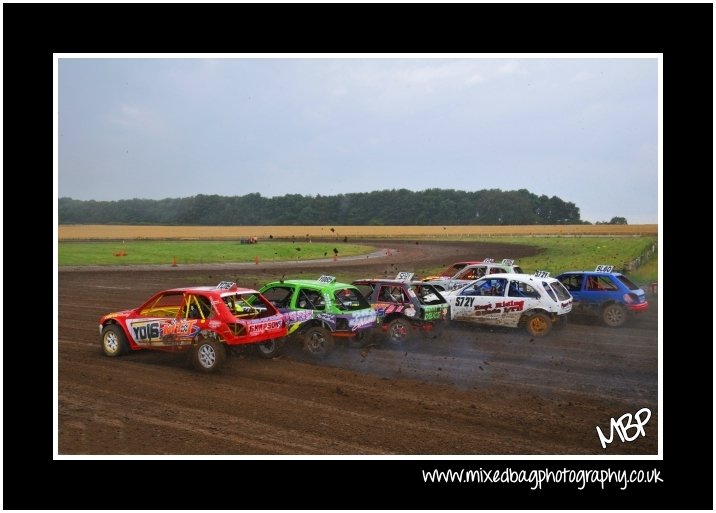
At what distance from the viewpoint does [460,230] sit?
258 feet

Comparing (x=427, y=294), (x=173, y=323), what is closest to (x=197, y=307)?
(x=173, y=323)

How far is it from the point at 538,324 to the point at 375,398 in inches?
241

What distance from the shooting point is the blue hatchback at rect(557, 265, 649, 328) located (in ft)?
48.6

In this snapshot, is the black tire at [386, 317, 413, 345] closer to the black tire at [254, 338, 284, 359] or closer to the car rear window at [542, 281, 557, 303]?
the black tire at [254, 338, 284, 359]

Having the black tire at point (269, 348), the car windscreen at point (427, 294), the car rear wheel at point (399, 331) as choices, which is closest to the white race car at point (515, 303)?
the car windscreen at point (427, 294)

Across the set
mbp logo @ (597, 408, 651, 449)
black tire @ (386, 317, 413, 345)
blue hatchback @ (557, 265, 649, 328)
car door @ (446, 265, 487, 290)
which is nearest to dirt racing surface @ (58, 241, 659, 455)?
mbp logo @ (597, 408, 651, 449)

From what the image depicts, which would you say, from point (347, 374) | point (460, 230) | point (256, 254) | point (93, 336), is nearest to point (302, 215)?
point (256, 254)

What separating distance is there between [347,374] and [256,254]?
3428cm

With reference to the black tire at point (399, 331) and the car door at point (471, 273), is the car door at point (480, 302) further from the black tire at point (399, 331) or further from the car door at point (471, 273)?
the car door at point (471, 273)

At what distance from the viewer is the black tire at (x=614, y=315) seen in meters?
14.9

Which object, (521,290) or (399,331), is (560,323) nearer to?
(521,290)

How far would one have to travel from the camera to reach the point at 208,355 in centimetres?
1009

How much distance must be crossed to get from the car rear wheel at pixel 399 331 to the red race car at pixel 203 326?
103 inches

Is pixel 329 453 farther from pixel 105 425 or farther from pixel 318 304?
pixel 318 304
